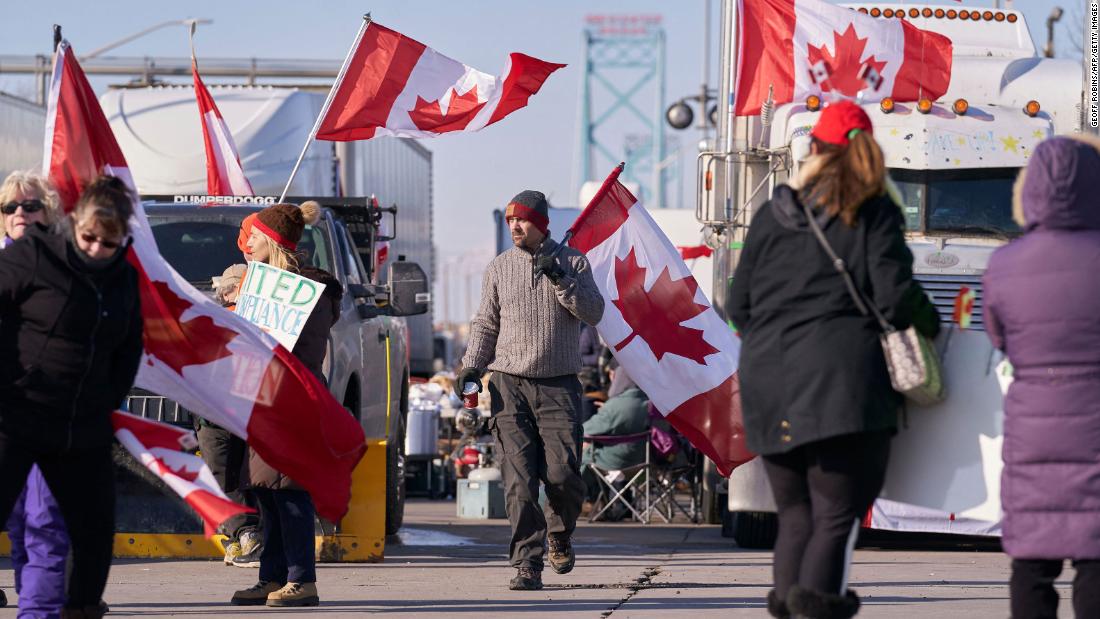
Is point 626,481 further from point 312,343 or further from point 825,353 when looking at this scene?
point 825,353

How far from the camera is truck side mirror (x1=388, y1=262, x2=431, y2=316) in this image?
1134 centimetres

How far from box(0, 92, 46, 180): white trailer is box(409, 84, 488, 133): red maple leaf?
32.5ft

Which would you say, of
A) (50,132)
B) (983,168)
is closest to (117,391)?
(50,132)

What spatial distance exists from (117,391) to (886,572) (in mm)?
5536

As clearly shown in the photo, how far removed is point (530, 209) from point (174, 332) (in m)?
2.15

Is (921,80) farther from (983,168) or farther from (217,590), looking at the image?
(217,590)

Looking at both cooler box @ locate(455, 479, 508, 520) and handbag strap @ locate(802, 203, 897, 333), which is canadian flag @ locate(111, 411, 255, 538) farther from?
cooler box @ locate(455, 479, 508, 520)

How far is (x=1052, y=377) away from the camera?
18.6 ft

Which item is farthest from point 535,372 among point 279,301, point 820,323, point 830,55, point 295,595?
point 830,55

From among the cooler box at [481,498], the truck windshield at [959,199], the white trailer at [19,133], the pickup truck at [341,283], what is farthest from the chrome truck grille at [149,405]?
the white trailer at [19,133]

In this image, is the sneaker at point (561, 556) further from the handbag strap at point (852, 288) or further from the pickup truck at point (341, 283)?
the handbag strap at point (852, 288)

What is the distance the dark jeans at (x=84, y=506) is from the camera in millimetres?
6414

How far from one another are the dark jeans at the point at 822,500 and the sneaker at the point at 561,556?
3.69 m

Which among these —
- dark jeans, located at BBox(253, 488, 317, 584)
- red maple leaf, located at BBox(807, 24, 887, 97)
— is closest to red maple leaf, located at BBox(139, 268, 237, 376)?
dark jeans, located at BBox(253, 488, 317, 584)
